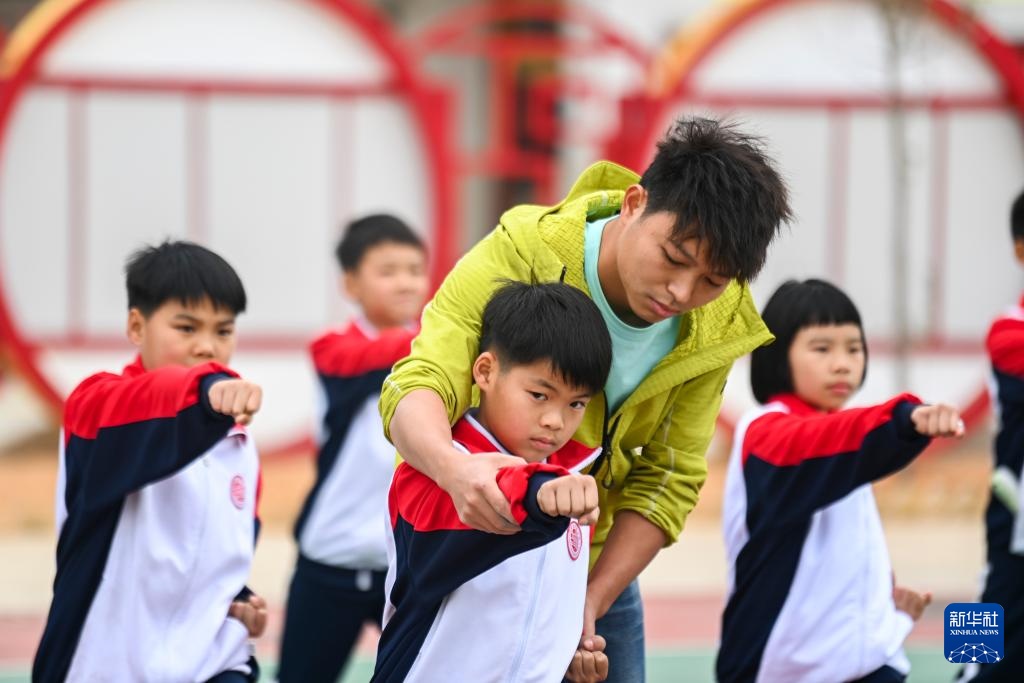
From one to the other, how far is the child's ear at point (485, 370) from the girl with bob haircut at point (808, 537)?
0.96m

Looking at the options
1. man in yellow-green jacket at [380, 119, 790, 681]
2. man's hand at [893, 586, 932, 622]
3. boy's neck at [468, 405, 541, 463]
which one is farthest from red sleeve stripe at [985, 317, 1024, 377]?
boy's neck at [468, 405, 541, 463]

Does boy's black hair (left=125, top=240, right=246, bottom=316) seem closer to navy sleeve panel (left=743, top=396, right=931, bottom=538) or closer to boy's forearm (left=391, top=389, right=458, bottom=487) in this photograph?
boy's forearm (left=391, top=389, right=458, bottom=487)

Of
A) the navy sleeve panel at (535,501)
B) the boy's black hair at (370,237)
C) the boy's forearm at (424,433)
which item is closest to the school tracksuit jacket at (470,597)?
the boy's forearm at (424,433)

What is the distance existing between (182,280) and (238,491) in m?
0.52

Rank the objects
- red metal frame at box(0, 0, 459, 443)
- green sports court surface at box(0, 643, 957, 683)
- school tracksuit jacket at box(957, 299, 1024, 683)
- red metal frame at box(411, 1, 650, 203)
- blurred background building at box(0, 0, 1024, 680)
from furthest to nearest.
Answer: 1. red metal frame at box(411, 1, 650, 203)
2. blurred background building at box(0, 0, 1024, 680)
3. red metal frame at box(0, 0, 459, 443)
4. green sports court surface at box(0, 643, 957, 683)
5. school tracksuit jacket at box(957, 299, 1024, 683)

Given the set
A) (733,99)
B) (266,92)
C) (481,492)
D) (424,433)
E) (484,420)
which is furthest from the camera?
(733,99)

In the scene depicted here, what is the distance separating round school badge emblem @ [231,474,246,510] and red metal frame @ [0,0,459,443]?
534cm

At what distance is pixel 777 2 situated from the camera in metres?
9.23

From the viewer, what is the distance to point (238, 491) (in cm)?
352

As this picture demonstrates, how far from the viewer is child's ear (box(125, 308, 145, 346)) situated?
3.64m

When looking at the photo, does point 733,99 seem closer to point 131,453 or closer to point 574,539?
point 131,453

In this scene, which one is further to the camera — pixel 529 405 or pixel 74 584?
pixel 74 584

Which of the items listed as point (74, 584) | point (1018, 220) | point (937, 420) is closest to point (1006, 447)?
point (1018, 220)

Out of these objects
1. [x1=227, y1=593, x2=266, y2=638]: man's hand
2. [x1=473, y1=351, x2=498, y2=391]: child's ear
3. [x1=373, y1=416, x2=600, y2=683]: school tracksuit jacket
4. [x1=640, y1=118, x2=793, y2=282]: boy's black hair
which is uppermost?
[x1=640, y1=118, x2=793, y2=282]: boy's black hair
